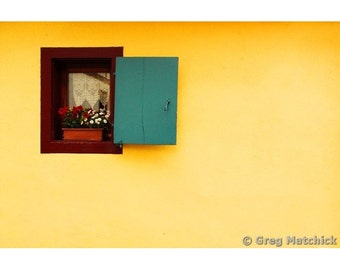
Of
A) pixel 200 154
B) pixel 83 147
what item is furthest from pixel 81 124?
pixel 200 154

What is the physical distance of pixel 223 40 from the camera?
3648 mm

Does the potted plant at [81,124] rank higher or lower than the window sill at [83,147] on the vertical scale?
higher

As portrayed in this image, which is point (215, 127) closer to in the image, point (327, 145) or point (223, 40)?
point (223, 40)

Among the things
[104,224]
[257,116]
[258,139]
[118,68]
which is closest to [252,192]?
[258,139]

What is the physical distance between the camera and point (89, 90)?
12.9 ft

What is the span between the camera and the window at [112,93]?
3.53 meters

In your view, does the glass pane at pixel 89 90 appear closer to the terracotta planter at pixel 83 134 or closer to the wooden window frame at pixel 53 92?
the wooden window frame at pixel 53 92

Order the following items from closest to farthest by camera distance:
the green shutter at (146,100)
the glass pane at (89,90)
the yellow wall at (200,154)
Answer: the green shutter at (146,100) < the yellow wall at (200,154) < the glass pane at (89,90)

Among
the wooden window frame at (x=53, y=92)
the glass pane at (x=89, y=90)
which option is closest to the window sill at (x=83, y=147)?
the wooden window frame at (x=53, y=92)

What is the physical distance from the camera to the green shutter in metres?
3.52

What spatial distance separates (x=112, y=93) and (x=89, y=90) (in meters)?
0.34

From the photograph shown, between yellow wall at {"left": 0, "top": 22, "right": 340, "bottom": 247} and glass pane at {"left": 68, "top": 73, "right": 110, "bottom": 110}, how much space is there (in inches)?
14.6

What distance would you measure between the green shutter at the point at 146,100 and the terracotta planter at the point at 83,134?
0.96 ft

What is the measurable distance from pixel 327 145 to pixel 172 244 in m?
1.83
